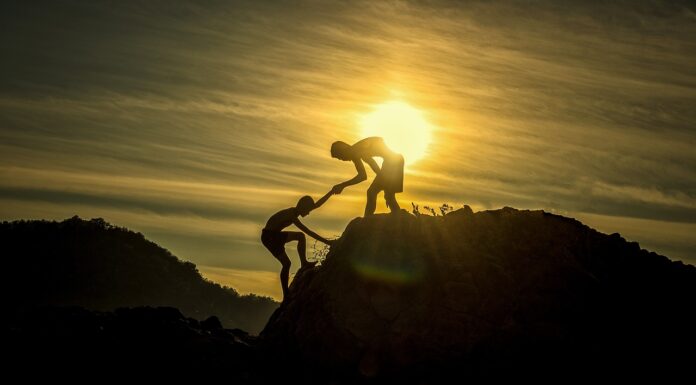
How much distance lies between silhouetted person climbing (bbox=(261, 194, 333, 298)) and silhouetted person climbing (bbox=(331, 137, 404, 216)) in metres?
1.46

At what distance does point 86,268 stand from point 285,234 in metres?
69.5

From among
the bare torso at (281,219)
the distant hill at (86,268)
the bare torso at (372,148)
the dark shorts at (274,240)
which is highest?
the bare torso at (372,148)

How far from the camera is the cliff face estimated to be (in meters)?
23.0

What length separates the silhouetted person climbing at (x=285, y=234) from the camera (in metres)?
26.2

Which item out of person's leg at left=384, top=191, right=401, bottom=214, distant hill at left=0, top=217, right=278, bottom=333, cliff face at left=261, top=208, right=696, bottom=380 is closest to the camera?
cliff face at left=261, top=208, right=696, bottom=380

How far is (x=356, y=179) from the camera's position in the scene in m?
25.2

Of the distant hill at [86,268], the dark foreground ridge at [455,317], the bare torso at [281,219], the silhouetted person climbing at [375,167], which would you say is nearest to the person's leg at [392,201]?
the silhouetted person climbing at [375,167]

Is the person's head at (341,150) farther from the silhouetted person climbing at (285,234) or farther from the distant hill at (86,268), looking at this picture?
the distant hill at (86,268)

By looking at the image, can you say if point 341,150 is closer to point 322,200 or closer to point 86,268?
point 322,200

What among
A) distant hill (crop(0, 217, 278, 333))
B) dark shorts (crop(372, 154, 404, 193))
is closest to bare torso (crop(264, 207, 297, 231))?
dark shorts (crop(372, 154, 404, 193))

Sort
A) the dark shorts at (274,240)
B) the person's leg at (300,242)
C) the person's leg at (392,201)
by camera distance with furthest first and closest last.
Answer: the dark shorts at (274,240)
the person's leg at (300,242)
the person's leg at (392,201)

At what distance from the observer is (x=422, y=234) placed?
2567 centimetres

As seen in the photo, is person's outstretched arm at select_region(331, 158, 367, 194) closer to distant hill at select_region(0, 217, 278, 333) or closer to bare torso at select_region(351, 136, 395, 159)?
bare torso at select_region(351, 136, 395, 159)

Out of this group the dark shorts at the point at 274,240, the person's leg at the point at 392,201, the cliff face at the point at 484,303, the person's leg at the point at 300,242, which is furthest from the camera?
the dark shorts at the point at 274,240
